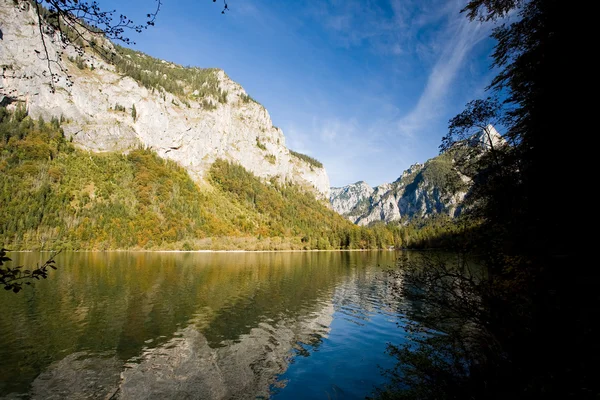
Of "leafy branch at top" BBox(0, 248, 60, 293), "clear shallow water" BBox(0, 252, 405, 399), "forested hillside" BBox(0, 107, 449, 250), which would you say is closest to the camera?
"leafy branch at top" BBox(0, 248, 60, 293)

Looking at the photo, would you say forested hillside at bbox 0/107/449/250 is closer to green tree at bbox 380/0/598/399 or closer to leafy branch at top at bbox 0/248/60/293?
green tree at bbox 380/0/598/399

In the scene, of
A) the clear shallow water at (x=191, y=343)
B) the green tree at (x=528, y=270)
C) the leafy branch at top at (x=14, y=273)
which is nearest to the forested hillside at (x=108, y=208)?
the clear shallow water at (x=191, y=343)

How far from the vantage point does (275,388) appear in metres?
13.7

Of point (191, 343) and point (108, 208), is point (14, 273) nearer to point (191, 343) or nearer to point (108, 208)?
point (191, 343)

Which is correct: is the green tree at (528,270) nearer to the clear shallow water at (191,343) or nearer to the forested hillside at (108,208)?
the clear shallow water at (191,343)

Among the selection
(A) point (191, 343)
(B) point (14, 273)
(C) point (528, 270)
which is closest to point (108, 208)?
(A) point (191, 343)

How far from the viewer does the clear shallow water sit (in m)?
13.5

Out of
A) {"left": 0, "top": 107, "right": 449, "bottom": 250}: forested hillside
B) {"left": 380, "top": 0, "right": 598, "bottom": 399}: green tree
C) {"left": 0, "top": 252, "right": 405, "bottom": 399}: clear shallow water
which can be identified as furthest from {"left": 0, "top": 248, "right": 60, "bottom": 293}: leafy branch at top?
{"left": 0, "top": 107, "right": 449, "bottom": 250}: forested hillside

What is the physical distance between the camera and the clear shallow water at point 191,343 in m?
13.5

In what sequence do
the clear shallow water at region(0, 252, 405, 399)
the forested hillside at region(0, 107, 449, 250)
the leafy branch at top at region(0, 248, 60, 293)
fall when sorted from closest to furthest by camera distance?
the leafy branch at top at region(0, 248, 60, 293) < the clear shallow water at region(0, 252, 405, 399) < the forested hillside at region(0, 107, 449, 250)

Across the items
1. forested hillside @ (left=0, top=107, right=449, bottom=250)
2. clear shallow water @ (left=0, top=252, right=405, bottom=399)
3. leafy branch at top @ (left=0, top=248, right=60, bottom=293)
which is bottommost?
clear shallow water @ (left=0, top=252, right=405, bottom=399)

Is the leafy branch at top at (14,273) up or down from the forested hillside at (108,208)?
down

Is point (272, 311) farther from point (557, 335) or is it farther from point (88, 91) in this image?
point (88, 91)

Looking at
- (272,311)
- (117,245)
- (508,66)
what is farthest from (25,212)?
(508,66)
